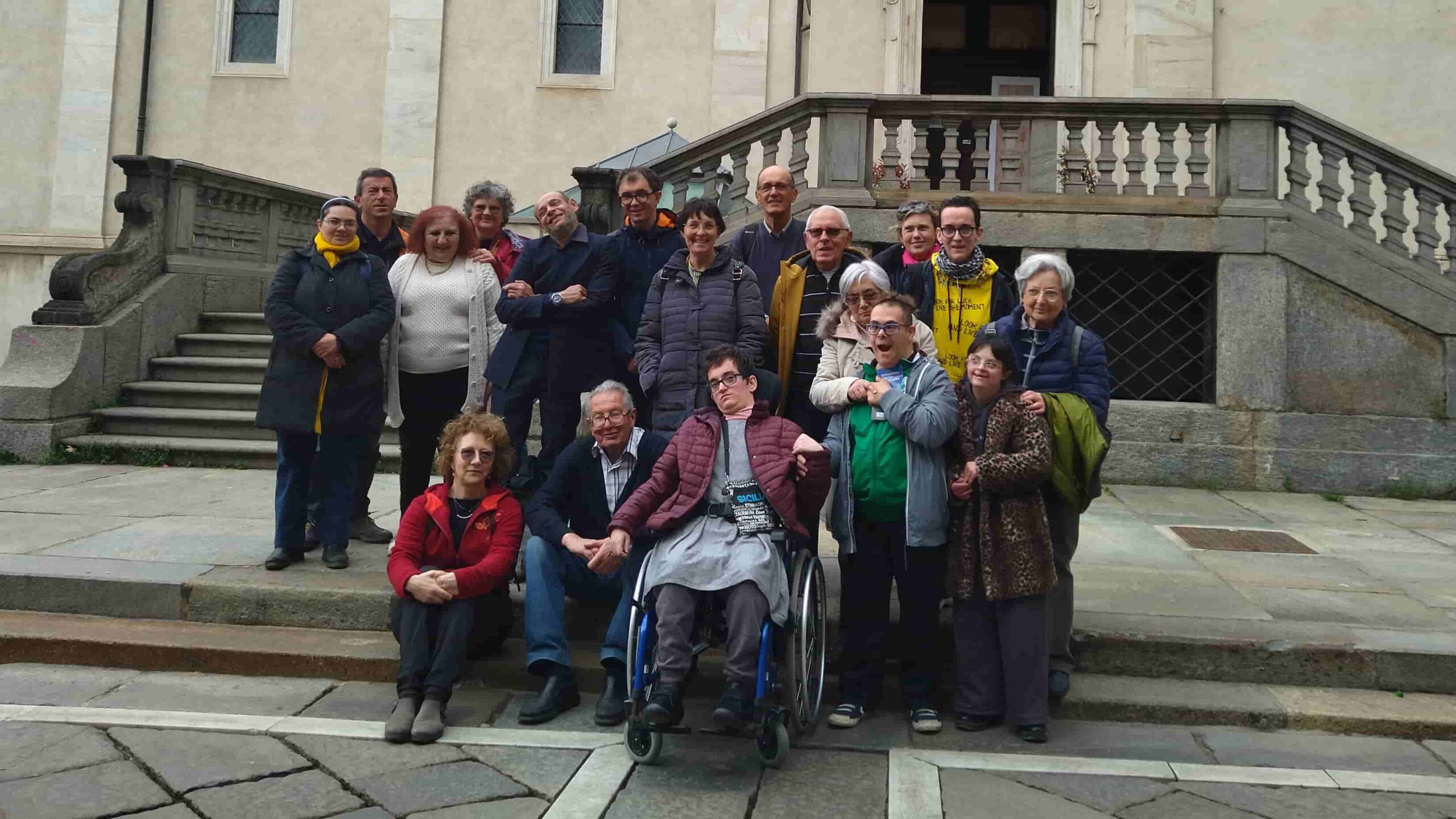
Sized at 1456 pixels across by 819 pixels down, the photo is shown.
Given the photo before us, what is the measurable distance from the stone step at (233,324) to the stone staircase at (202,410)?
21 mm

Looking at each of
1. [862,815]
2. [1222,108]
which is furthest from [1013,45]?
[862,815]

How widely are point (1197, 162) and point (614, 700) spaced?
7.36 metres

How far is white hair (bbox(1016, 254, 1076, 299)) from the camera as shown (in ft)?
14.5

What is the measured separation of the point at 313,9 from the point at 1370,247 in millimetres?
13364

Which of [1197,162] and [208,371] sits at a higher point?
[1197,162]

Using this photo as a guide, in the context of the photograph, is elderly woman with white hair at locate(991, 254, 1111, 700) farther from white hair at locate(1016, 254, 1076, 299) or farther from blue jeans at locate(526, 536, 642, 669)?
blue jeans at locate(526, 536, 642, 669)

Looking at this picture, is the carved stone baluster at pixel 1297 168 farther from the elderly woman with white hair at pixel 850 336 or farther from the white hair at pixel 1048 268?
the elderly woman with white hair at pixel 850 336

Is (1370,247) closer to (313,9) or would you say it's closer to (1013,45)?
(1013,45)

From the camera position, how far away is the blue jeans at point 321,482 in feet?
18.1

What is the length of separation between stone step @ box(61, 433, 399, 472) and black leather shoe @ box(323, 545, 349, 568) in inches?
134

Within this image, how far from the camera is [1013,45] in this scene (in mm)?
15375

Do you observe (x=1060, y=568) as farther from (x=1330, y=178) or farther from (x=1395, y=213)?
(x=1395, y=213)

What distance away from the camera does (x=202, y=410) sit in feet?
31.4

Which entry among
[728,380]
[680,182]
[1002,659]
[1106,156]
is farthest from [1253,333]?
[728,380]
